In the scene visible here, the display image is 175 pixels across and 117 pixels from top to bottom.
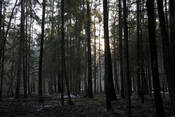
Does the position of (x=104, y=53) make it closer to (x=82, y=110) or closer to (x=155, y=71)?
(x=82, y=110)

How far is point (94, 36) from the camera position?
27266mm

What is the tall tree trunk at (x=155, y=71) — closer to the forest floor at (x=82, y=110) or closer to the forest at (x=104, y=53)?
the forest at (x=104, y=53)

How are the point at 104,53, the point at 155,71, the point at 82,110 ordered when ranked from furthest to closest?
the point at 104,53 → the point at 82,110 → the point at 155,71

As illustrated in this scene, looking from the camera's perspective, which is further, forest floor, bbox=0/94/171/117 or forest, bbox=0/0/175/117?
forest floor, bbox=0/94/171/117

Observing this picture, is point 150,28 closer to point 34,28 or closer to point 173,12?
point 173,12

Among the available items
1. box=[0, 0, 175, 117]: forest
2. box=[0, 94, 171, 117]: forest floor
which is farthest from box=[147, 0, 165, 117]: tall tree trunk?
box=[0, 94, 171, 117]: forest floor

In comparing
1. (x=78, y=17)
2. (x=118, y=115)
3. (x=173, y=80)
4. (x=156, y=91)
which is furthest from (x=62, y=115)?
(x=78, y=17)

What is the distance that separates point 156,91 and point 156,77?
56 centimetres

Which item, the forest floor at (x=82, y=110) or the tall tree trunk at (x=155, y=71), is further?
the forest floor at (x=82, y=110)

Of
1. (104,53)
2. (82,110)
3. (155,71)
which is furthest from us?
(104,53)

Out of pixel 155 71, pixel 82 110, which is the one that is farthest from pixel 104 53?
pixel 155 71

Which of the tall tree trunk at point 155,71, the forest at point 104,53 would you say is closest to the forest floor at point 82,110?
the forest at point 104,53

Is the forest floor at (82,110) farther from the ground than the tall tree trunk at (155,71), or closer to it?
closer to it

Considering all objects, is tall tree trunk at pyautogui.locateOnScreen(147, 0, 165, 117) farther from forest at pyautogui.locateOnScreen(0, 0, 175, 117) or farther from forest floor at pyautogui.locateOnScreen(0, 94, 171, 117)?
forest floor at pyautogui.locateOnScreen(0, 94, 171, 117)
